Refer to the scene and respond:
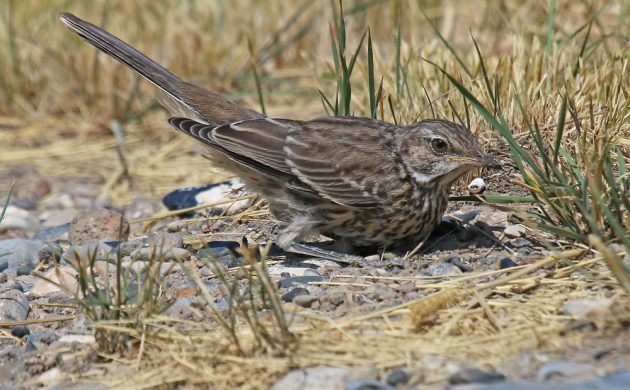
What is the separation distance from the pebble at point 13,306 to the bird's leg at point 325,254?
139 centimetres

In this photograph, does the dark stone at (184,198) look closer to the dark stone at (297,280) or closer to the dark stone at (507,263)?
the dark stone at (297,280)

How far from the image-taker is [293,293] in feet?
15.1

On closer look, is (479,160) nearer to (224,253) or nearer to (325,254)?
(325,254)

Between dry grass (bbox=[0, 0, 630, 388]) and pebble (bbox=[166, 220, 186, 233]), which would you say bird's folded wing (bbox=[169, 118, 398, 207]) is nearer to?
dry grass (bbox=[0, 0, 630, 388])

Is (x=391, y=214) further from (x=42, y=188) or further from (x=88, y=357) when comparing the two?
(x=42, y=188)

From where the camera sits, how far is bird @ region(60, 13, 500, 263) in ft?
17.7

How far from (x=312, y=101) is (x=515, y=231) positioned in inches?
166

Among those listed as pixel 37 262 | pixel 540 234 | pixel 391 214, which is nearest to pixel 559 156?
pixel 540 234

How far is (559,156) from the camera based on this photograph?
516cm

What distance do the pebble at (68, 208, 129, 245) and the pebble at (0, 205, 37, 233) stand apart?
869 mm

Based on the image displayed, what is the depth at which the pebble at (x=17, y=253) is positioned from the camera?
5723 millimetres

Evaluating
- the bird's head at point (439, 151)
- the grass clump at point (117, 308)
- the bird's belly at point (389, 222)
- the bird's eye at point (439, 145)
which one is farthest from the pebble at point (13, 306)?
the bird's eye at point (439, 145)

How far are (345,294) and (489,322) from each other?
73cm

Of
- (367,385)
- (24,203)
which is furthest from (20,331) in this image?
(24,203)
